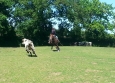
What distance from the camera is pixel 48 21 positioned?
5034 centimetres

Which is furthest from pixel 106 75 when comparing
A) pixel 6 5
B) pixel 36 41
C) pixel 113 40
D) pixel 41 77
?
pixel 113 40

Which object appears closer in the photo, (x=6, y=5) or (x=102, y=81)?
(x=102, y=81)

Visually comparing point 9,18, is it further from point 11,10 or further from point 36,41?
point 36,41

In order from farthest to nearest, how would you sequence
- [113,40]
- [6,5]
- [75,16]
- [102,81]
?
[113,40]
[75,16]
[6,5]
[102,81]

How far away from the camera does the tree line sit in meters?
47.0

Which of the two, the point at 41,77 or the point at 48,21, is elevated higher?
the point at 48,21

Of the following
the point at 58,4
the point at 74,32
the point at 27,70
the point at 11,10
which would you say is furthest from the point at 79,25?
the point at 27,70

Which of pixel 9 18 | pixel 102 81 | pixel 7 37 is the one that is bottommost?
pixel 102 81

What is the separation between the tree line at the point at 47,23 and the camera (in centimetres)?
4700

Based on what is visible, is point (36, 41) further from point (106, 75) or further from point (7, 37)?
point (106, 75)

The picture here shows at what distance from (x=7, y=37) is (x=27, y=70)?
114 feet

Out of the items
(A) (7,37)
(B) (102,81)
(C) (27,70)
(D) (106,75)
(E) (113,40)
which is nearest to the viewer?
(B) (102,81)

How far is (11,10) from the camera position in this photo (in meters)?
48.9

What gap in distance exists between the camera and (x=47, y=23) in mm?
50125
